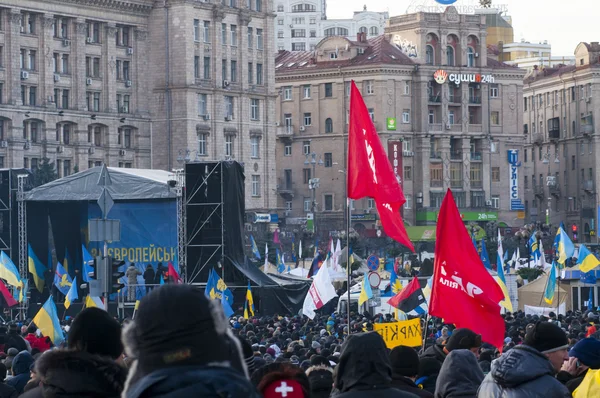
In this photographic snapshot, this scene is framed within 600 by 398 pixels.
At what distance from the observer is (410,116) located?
91.1m

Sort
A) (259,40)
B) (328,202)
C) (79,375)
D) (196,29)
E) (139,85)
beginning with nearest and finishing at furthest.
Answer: (79,375)
(139,85)
(196,29)
(259,40)
(328,202)

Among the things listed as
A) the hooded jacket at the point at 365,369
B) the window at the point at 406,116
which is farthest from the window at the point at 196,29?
the hooded jacket at the point at 365,369

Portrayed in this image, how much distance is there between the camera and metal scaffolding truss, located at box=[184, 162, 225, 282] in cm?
4028

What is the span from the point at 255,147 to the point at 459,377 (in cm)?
7238

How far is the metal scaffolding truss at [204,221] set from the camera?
132 ft

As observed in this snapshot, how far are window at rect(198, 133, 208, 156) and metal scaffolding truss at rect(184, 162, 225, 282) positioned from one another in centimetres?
3541

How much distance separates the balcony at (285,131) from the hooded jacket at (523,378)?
8337 cm

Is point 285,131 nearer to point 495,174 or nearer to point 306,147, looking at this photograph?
point 306,147

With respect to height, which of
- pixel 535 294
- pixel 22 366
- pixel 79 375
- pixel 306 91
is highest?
pixel 306 91

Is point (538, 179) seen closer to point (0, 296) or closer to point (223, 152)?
point (223, 152)

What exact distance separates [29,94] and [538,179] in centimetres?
4710

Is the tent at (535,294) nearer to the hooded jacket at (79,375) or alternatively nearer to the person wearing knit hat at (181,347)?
the hooded jacket at (79,375)

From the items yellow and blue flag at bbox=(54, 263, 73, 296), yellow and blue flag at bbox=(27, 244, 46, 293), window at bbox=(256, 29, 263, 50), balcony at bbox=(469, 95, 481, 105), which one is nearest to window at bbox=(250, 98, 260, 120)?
window at bbox=(256, 29, 263, 50)

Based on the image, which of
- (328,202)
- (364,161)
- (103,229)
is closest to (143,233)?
(103,229)
